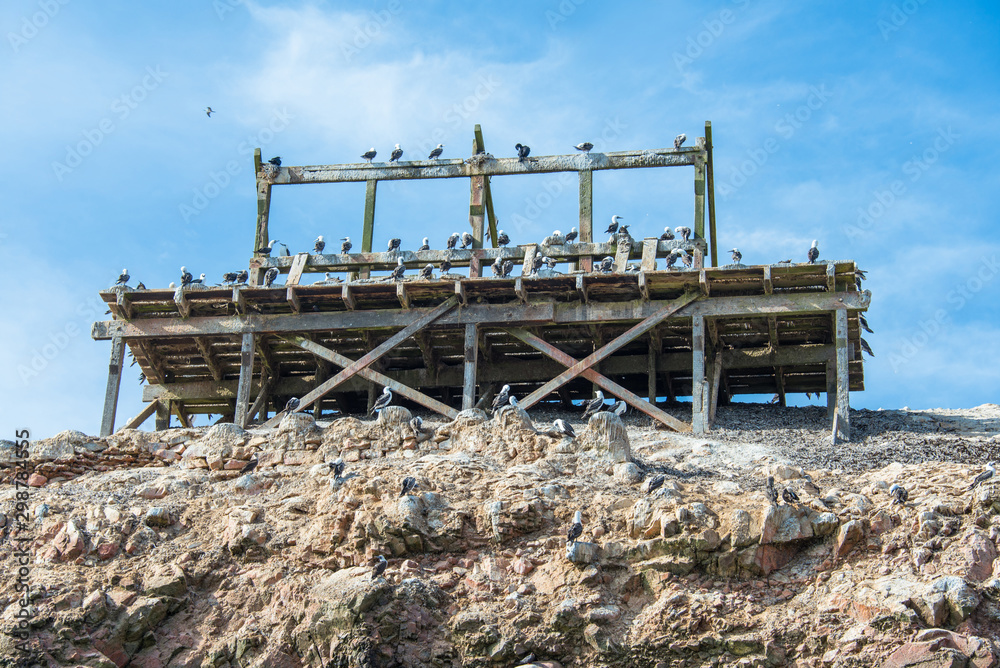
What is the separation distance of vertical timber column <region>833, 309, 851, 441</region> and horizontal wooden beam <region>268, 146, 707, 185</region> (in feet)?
21.6

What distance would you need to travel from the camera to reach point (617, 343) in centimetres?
3009

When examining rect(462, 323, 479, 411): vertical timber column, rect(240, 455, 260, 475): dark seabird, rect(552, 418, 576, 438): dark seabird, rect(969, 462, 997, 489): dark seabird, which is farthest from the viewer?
rect(462, 323, 479, 411): vertical timber column

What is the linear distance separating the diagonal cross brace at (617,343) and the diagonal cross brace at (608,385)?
0.16 meters

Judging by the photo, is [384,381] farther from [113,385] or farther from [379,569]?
[379,569]

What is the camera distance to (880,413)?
3083 centimetres

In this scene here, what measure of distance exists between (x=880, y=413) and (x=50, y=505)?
711 inches

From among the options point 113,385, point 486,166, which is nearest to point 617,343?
point 486,166

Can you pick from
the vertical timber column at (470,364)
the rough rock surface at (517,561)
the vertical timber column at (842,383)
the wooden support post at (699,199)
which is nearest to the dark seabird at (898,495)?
the rough rock surface at (517,561)

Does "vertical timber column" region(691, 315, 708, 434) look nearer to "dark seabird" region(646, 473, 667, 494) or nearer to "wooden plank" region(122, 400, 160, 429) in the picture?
"dark seabird" region(646, 473, 667, 494)

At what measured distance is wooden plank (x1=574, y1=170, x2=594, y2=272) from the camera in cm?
3325

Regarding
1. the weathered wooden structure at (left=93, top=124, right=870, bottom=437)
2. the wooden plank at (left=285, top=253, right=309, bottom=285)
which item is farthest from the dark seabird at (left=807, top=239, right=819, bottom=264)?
the wooden plank at (left=285, top=253, right=309, bottom=285)

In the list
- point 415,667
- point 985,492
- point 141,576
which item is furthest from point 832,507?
point 141,576

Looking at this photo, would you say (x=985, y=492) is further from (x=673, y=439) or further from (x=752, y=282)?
(x=752, y=282)

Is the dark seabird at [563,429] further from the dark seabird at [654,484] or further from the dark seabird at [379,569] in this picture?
the dark seabird at [379,569]
